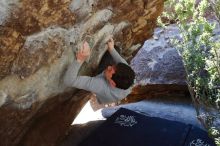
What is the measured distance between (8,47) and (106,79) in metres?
1.53

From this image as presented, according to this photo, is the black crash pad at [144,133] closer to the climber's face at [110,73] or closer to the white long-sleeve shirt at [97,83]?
the white long-sleeve shirt at [97,83]

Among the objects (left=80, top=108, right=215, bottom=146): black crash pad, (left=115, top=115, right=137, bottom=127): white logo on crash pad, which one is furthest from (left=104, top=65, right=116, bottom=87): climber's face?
(left=115, top=115, right=137, bottom=127): white logo on crash pad

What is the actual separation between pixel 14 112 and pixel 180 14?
6.57ft

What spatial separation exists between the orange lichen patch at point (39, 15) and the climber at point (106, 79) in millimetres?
515

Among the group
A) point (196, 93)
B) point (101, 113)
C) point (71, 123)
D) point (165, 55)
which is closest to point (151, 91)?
point (165, 55)

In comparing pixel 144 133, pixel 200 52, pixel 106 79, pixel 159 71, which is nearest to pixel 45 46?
pixel 106 79

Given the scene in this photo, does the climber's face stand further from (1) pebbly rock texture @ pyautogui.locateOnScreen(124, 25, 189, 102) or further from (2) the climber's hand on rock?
(1) pebbly rock texture @ pyautogui.locateOnScreen(124, 25, 189, 102)

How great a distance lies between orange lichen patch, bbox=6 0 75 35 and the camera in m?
3.51

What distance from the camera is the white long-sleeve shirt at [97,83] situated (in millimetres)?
4324

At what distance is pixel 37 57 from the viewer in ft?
12.6

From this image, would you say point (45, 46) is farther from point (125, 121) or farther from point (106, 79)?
point (125, 121)

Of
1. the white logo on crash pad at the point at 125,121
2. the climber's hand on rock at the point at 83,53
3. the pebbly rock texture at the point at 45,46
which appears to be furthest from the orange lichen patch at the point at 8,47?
the white logo on crash pad at the point at 125,121

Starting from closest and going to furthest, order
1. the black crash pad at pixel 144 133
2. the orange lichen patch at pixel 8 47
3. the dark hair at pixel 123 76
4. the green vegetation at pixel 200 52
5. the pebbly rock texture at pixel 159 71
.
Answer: the orange lichen patch at pixel 8 47
the green vegetation at pixel 200 52
the dark hair at pixel 123 76
the black crash pad at pixel 144 133
the pebbly rock texture at pixel 159 71

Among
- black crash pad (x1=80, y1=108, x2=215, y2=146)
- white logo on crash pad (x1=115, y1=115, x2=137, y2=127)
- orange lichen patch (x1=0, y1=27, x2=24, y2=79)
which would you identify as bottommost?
black crash pad (x1=80, y1=108, x2=215, y2=146)
